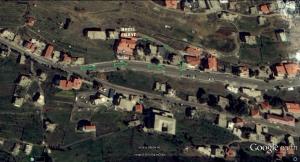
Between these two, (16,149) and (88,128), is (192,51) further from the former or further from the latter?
(16,149)

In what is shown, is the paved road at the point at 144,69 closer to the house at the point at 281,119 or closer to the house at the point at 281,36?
the house at the point at 281,119

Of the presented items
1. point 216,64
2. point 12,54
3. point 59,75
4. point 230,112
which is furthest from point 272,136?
point 12,54

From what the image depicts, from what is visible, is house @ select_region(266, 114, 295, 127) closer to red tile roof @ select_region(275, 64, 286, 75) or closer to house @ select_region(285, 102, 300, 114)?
house @ select_region(285, 102, 300, 114)

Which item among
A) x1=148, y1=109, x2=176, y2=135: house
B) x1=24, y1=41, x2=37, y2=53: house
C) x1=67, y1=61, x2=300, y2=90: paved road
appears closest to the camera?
x1=148, y1=109, x2=176, y2=135: house

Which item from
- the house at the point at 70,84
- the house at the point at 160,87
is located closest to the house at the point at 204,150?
the house at the point at 160,87

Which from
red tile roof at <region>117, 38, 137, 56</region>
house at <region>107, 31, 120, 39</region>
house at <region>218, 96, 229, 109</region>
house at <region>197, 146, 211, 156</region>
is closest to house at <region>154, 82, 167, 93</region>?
red tile roof at <region>117, 38, 137, 56</region>
